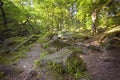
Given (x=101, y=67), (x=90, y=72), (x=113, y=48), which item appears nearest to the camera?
(x=90, y=72)

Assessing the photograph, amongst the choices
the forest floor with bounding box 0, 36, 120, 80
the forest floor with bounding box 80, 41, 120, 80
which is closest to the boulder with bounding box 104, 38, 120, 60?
the forest floor with bounding box 80, 41, 120, 80

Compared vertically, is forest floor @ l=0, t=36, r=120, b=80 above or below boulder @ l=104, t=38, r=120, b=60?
below

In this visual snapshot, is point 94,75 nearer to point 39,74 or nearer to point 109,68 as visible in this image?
point 109,68

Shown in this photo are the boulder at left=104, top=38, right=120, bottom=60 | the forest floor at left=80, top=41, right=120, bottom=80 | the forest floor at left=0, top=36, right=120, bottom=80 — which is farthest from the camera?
the boulder at left=104, top=38, right=120, bottom=60

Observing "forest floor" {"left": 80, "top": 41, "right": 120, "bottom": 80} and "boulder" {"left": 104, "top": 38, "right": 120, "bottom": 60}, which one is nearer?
"forest floor" {"left": 80, "top": 41, "right": 120, "bottom": 80}

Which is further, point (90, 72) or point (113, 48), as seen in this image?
point (113, 48)

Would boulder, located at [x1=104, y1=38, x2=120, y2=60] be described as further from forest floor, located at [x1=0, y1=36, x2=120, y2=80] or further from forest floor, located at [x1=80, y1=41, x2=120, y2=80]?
forest floor, located at [x1=0, y1=36, x2=120, y2=80]

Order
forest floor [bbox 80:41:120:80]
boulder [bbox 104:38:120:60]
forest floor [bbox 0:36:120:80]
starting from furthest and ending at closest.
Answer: boulder [bbox 104:38:120:60], forest floor [bbox 80:41:120:80], forest floor [bbox 0:36:120:80]

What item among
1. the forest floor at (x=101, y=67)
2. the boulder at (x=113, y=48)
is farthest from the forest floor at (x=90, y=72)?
the boulder at (x=113, y=48)

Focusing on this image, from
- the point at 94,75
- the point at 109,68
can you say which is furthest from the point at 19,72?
the point at 109,68

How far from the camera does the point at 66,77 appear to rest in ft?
21.0

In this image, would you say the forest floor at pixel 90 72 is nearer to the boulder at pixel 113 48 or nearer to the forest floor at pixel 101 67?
the forest floor at pixel 101 67

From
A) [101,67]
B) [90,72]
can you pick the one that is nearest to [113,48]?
[101,67]

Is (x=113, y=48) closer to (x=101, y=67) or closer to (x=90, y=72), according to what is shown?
(x=101, y=67)
